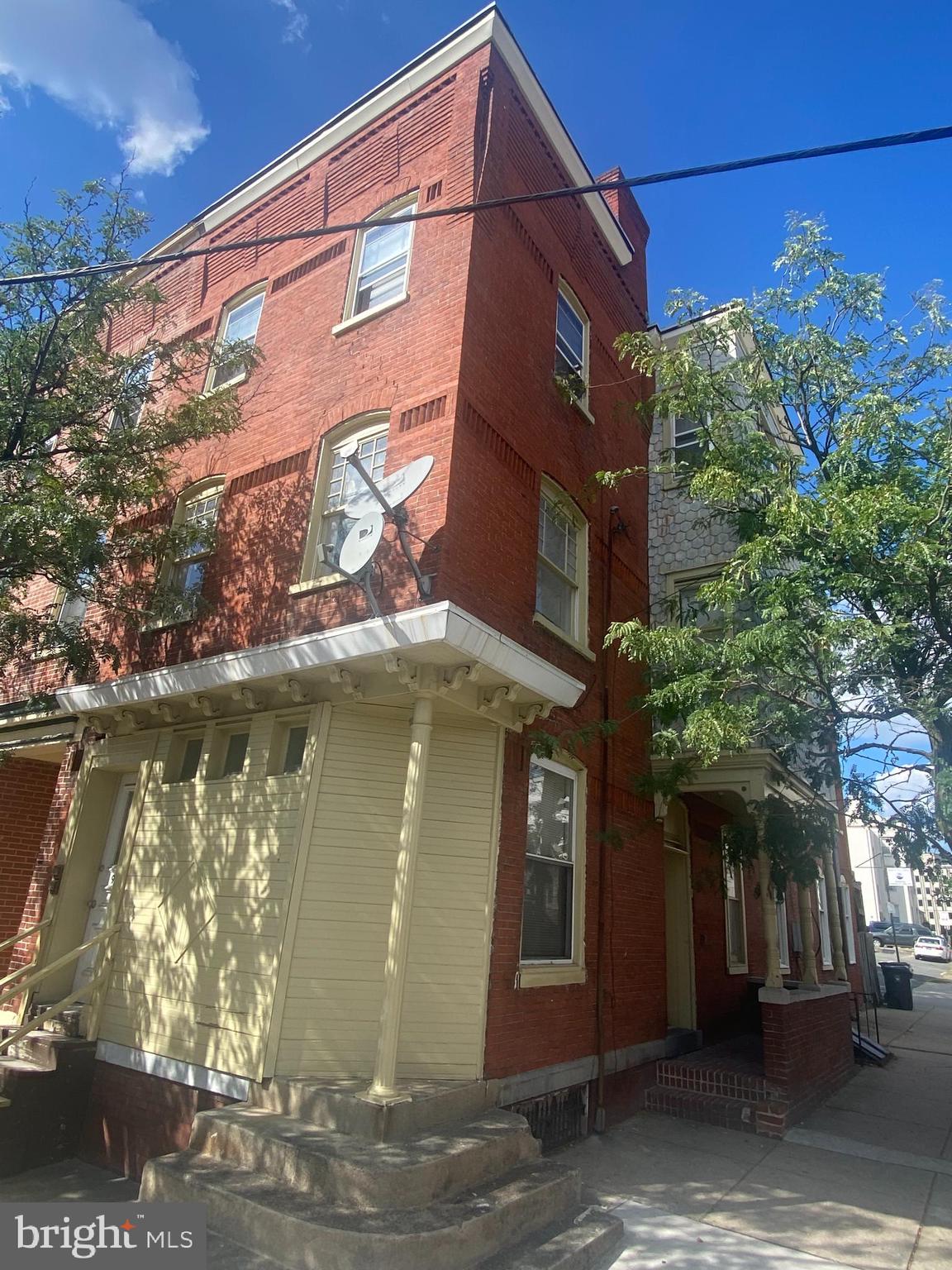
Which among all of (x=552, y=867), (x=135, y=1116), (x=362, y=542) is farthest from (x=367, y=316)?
(x=135, y=1116)

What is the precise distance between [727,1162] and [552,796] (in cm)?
375

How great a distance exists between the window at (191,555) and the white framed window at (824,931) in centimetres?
1337

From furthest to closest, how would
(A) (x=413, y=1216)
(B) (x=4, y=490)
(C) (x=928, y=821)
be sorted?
(B) (x=4, y=490)
(C) (x=928, y=821)
(A) (x=413, y=1216)

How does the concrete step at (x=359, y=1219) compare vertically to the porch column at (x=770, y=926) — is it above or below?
below

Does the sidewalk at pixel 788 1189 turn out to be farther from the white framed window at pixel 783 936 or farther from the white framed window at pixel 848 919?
the white framed window at pixel 848 919

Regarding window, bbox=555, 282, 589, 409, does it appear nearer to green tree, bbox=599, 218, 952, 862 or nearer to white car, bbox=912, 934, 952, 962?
green tree, bbox=599, 218, 952, 862

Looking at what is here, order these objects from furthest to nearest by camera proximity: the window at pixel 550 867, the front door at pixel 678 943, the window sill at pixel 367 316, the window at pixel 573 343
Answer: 1. the front door at pixel 678 943
2. the window at pixel 573 343
3. the window sill at pixel 367 316
4. the window at pixel 550 867

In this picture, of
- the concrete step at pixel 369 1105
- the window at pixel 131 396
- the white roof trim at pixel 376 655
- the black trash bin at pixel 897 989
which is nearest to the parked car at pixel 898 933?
the black trash bin at pixel 897 989

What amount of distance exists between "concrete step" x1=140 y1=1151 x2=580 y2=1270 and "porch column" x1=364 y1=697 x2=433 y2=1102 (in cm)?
87

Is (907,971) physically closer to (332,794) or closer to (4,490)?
(332,794)

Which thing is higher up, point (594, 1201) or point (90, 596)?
point (90, 596)

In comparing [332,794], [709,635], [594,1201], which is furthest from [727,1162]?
[709,635]

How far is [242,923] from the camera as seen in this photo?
6.64 m

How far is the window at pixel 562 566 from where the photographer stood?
8875 millimetres
